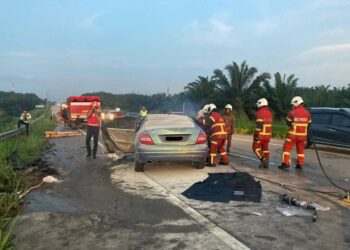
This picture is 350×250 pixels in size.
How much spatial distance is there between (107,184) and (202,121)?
5448 mm

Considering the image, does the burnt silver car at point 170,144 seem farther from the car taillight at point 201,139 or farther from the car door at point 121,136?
the car door at point 121,136

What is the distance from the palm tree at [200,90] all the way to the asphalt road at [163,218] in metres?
26.1

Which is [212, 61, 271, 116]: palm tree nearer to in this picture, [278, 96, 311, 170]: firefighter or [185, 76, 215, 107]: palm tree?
[185, 76, 215, 107]: palm tree

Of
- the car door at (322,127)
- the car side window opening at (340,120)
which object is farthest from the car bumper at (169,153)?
the car side window opening at (340,120)

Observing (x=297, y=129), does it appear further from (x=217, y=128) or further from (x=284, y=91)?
(x=284, y=91)

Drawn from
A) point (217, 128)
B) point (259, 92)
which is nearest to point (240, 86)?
point (259, 92)

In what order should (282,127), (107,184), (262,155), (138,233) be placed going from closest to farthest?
(138,233) < (107,184) < (262,155) < (282,127)

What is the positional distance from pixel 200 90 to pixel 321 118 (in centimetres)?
2160

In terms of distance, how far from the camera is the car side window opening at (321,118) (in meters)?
14.9

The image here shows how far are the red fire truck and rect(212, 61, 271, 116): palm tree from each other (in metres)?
11.6

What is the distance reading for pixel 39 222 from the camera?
5.52 meters

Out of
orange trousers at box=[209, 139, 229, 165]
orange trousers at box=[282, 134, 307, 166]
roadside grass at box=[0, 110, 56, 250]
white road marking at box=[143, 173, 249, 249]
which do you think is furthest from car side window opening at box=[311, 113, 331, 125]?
roadside grass at box=[0, 110, 56, 250]

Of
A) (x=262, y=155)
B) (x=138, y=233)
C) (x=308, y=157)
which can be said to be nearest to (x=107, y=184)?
(x=138, y=233)

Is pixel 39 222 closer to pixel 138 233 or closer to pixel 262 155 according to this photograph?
pixel 138 233
